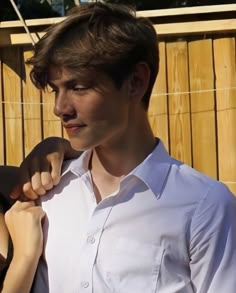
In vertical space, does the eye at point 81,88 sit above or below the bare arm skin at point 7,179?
above

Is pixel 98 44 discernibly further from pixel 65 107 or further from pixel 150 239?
pixel 150 239

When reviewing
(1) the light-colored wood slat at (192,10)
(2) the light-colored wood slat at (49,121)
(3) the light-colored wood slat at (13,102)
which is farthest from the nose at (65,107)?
(3) the light-colored wood slat at (13,102)

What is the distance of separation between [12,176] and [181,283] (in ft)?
1.53

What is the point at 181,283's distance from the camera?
122cm

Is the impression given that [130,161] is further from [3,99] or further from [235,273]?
[3,99]

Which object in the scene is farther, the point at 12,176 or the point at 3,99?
the point at 3,99

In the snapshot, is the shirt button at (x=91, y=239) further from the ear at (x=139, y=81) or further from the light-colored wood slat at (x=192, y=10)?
the light-colored wood slat at (x=192, y=10)

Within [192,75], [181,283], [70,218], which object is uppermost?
[192,75]

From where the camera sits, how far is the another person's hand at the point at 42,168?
1.40 m

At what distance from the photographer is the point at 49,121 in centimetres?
382

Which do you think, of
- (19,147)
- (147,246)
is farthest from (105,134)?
(19,147)

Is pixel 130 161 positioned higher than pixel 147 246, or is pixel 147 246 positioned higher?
pixel 130 161

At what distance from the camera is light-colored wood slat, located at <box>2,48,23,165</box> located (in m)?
3.84

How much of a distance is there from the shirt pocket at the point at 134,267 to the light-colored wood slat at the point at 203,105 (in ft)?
7.87
